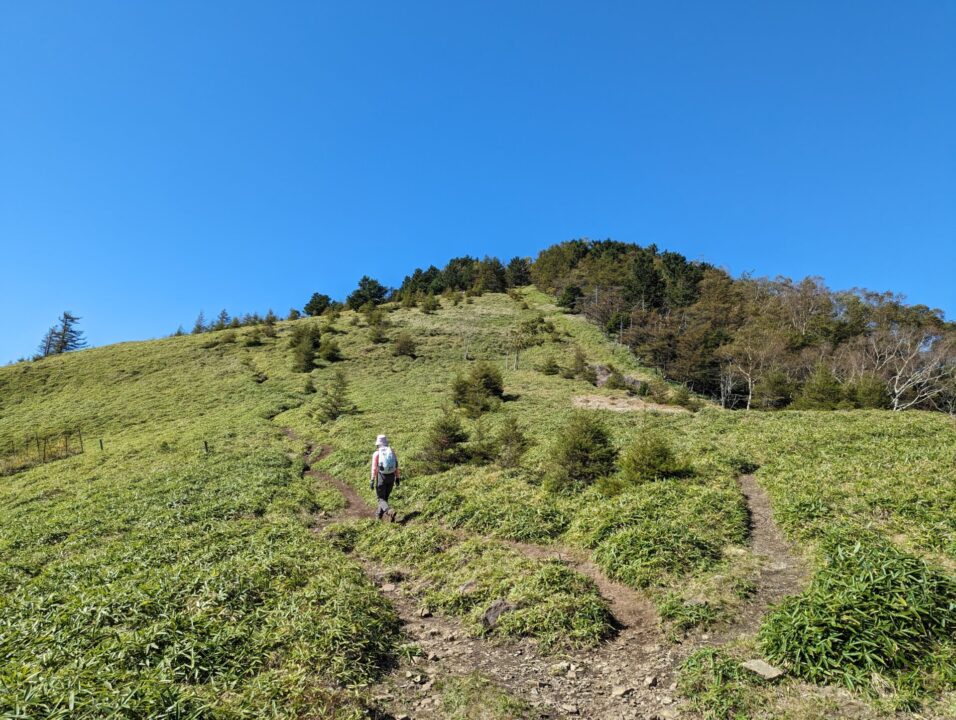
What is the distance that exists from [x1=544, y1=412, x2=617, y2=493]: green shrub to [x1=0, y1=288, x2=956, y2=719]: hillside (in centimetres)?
60

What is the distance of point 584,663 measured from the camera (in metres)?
6.93

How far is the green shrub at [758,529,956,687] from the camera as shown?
5.57 meters

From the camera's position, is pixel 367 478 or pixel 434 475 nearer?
pixel 434 475

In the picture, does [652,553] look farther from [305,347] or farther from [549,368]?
[305,347]

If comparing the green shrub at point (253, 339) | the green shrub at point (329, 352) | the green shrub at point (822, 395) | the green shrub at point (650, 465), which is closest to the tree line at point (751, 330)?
the green shrub at point (822, 395)

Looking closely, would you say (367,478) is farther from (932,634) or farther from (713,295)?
(713,295)

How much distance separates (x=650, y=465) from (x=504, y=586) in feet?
23.8

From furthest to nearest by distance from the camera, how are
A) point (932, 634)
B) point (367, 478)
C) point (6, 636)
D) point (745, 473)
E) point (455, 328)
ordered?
point (455, 328)
point (367, 478)
point (745, 473)
point (6, 636)
point (932, 634)

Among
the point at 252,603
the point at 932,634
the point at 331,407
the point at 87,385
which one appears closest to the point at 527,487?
the point at 252,603

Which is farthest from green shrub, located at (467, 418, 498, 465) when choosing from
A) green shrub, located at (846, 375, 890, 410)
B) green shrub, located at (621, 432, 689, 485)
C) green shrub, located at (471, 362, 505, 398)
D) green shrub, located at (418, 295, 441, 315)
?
green shrub, located at (418, 295, 441, 315)

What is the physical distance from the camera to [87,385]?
→ 4766 cm

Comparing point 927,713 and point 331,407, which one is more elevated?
point 331,407

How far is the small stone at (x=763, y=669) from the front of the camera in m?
5.71

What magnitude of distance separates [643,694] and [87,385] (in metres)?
59.7
